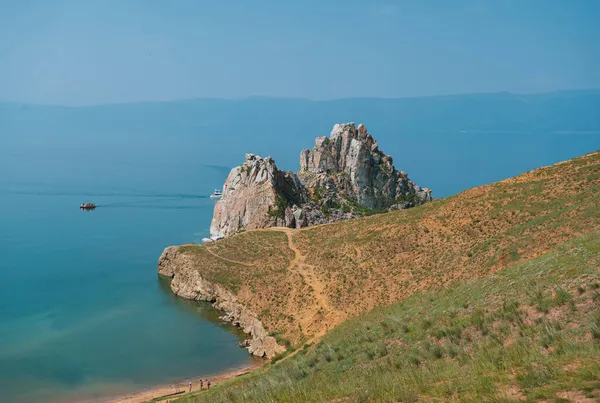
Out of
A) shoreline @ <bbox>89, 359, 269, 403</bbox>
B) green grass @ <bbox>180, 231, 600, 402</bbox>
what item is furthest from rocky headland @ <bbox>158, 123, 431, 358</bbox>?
green grass @ <bbox>180, 231, 600, 402</bbox>

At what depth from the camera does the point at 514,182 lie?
1756 inches

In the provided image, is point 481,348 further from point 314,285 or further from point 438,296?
point 314,285

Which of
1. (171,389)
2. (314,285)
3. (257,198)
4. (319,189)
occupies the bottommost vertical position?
(171,389)

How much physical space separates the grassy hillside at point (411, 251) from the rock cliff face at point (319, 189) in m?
30.2

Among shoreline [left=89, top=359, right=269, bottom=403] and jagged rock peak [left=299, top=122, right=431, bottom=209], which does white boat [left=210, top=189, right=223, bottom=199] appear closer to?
jagged rock peak [left=299, top=122, right=431, bottom=209]

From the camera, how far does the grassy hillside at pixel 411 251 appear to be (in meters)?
33.6

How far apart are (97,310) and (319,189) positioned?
4602cm

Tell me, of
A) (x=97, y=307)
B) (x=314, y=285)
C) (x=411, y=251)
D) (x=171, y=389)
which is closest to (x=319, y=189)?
(x=97, y=307)

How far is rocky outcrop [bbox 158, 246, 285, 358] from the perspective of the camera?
134ft

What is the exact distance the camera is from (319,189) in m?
91.0

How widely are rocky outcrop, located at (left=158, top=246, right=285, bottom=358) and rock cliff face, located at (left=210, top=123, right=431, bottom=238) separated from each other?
21.7 metres

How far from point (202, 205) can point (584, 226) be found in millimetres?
105487

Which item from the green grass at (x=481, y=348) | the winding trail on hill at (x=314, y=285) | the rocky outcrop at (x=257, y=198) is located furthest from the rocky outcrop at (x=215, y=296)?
the rocky outcrop at (x=257, y=198)

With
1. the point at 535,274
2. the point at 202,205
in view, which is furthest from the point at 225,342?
the point at 202,205
